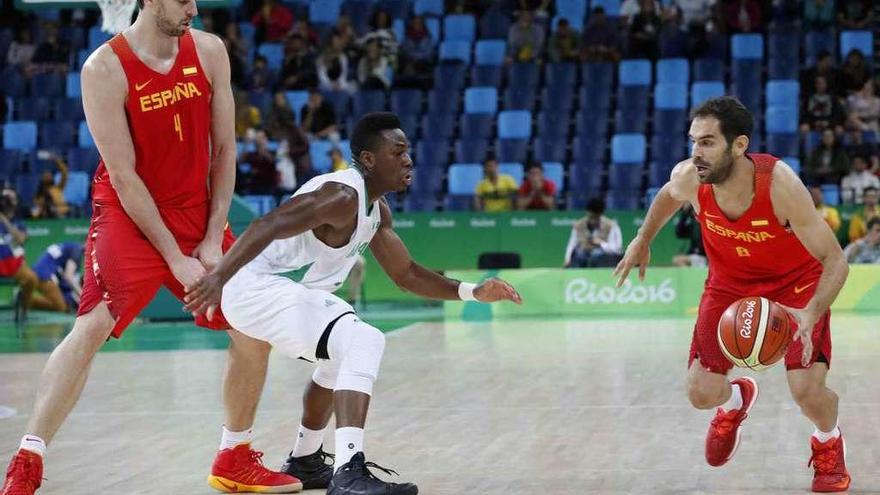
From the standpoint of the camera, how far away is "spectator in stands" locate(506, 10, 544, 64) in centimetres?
2023

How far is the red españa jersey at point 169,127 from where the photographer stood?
5.23 meters

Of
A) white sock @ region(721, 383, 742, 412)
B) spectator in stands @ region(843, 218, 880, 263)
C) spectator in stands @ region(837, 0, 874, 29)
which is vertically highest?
spectator in stands @ region(837, 0, 874, 29)

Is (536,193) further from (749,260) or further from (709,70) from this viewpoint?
(749,260)

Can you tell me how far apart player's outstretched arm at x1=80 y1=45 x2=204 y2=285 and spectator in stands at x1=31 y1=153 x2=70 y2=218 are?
1345 cm

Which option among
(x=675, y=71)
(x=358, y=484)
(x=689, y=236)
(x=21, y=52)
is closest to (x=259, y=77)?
(x=21, y=52)

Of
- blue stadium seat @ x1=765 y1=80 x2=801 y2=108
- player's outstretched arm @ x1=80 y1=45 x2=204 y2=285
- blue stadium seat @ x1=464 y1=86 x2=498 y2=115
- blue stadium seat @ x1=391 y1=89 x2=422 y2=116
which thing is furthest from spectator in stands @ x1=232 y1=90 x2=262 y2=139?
player's outstretched arm @ x1=80 y1=45 x2=204 y2=285

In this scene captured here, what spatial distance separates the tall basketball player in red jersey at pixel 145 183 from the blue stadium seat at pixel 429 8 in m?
16.3

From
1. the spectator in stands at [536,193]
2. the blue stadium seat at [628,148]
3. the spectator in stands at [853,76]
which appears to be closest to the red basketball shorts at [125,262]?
the spectator in stands at [536,193]

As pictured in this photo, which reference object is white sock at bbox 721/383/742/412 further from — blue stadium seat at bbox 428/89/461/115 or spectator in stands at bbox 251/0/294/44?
spectator in stands at bbox 251/0/294/44

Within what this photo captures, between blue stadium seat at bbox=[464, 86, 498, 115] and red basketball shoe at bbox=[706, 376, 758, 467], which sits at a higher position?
blue stadium seat at bbox=[464, 86, 498, 115]

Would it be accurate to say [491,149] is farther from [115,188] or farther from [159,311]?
[115,188]

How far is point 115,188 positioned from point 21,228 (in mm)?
11934

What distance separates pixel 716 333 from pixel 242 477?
7.04 feet

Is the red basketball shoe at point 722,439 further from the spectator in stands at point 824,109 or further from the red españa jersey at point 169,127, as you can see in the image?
the spectator in stands at point 824,109
